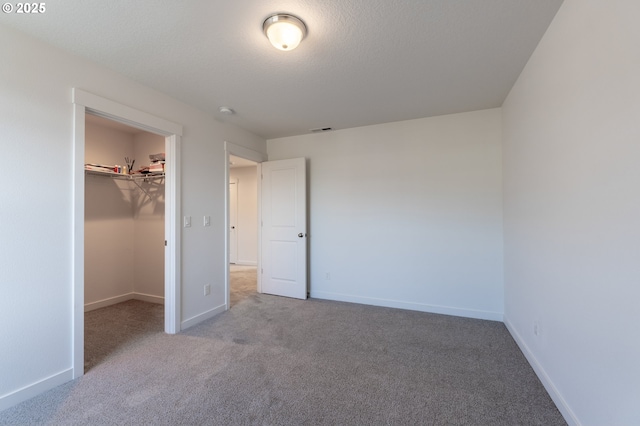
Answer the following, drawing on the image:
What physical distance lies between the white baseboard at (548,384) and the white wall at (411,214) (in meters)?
0.77

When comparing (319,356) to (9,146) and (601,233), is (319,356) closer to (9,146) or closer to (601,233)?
(601,233)

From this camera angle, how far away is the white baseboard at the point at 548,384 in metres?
1.57

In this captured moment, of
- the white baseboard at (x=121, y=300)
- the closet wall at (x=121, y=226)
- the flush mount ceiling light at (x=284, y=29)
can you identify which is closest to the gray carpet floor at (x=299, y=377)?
the white baseboard at (x=121, y=300)

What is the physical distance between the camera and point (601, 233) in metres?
1.30

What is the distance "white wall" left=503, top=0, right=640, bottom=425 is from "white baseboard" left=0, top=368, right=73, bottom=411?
333 centimetres

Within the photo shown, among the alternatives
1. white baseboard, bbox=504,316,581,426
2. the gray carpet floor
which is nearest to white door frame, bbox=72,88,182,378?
the gray carpet floor

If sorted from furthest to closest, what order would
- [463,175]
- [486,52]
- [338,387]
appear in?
1. [463,175]
2. [486,52]
3. [338,387]

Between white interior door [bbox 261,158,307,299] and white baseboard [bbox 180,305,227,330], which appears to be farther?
white interior door [bbox 261,158,307,299]

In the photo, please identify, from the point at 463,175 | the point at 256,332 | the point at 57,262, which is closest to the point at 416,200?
the point at 463,175

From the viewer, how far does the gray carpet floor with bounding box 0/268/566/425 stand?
167 cm

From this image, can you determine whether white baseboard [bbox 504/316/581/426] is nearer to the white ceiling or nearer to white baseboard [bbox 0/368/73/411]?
the white ceiling

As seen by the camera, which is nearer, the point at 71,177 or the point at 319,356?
the point at 71,177

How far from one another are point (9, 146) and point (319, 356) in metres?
2.72

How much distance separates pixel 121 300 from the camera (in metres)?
3.92
